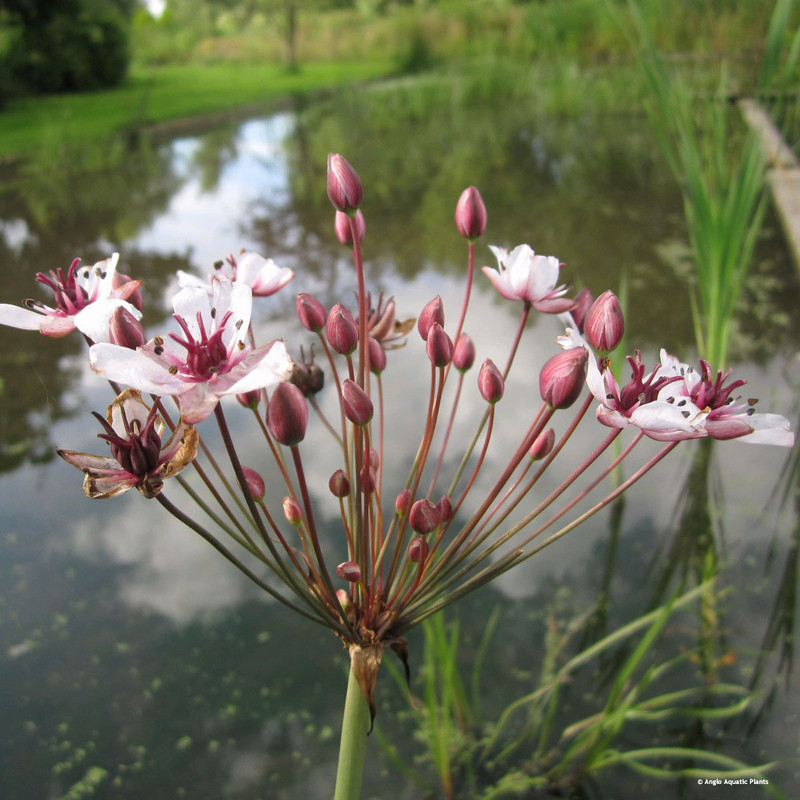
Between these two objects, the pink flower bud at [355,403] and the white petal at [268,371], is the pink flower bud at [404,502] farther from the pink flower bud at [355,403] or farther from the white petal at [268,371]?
the white petal at [268,371]

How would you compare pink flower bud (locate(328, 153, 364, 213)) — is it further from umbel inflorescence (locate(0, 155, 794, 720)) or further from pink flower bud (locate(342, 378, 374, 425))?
pink flower bud (locate(342, 378, 374, 425))

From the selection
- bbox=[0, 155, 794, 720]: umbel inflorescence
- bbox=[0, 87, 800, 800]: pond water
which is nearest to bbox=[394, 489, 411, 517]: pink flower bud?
bbox=[0, 155, 794, 720]: umbel inflorescence

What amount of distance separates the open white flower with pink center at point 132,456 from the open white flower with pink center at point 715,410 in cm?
49

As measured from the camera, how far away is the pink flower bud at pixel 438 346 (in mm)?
810

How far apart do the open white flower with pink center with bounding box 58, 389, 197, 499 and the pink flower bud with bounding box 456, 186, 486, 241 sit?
482 mm

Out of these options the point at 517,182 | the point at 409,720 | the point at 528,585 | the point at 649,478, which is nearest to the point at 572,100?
the point at 517,182

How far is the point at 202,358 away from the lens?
2.23 feet

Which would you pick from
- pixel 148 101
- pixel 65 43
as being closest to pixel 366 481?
pixel 148 101

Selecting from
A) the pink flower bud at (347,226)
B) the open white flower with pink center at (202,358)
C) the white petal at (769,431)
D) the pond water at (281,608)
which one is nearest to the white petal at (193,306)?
the open white flower with pink center at (202,358)

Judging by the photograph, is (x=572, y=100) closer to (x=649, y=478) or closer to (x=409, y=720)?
(x=649, y=478)

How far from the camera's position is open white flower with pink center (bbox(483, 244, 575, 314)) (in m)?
0.85

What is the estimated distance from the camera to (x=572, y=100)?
802cm

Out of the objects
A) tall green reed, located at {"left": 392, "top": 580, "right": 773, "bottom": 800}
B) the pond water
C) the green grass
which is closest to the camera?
tall green reed, located at {"left": 392, "top": 580, "right": 773, "bottom": 800}

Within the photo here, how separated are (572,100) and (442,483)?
7095 millimetres
